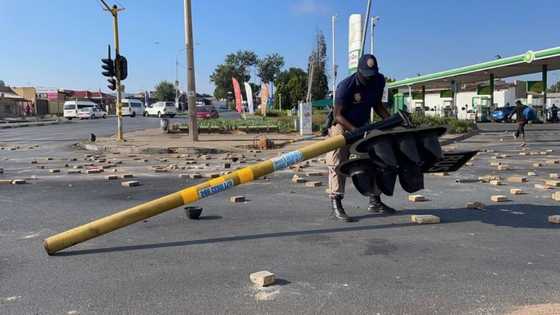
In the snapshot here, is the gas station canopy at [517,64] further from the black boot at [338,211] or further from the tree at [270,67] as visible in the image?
the tree at [270,67]

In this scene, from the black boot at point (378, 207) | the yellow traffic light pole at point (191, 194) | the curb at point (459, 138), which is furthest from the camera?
the curb at point (459, 138)

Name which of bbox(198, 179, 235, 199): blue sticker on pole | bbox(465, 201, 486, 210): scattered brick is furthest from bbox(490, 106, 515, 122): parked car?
bbox(198, 179, 235, 199): blue sticker on pole

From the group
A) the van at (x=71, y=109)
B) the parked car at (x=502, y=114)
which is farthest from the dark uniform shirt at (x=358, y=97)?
the van at (x=71, y=109)

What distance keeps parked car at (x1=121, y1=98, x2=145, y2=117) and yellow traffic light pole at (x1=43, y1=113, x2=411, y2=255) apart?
61162 millimetres

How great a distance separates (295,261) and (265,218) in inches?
73.8

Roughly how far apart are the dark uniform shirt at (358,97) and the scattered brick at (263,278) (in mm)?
2607

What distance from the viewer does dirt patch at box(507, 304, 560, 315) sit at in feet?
11.4

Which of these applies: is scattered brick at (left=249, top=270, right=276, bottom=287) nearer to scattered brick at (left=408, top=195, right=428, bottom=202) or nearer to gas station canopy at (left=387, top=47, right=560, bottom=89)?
scattered brick at (left=408, top=195, right=428, bottom=202)

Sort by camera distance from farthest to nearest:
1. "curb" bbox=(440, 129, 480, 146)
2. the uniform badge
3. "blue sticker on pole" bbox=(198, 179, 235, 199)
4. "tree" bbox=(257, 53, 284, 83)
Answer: "tree" bbox=(257, 53, 284, 83)
"curb" bbox=(440, 129, 480, 146)
the uniform badge
"blue sticker on pole" bbox=(198, 179, 235, 199)

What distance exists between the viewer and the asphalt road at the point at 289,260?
12.6ft

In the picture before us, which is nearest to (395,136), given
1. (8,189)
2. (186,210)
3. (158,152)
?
(186,210)

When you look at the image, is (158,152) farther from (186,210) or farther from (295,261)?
(295,261)

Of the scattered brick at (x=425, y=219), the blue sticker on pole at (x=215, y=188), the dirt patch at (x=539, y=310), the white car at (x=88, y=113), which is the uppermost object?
the white car at (x=88, y=113)

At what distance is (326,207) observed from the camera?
285 inches
